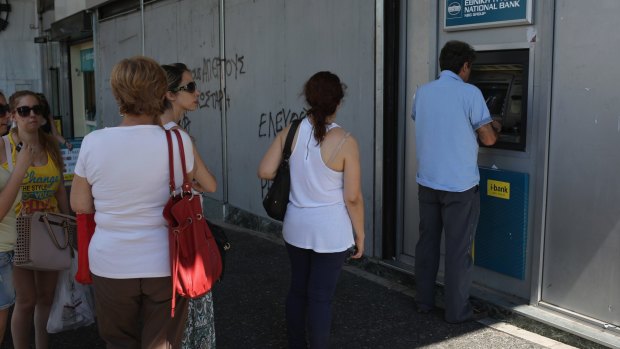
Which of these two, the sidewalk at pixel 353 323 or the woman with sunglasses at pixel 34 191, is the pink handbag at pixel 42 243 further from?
the sidewalk at pixel 353 323

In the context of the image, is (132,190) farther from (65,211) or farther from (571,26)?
(571,26)

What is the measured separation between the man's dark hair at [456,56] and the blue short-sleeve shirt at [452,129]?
44mm

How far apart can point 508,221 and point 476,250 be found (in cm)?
37

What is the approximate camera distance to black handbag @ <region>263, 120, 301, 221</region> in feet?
11.0

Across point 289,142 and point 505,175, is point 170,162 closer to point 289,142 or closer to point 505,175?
point 289,142

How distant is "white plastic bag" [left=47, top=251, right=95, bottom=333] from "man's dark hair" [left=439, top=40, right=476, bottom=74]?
8.08ft

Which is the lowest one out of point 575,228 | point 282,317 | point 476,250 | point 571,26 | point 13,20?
point 282,317

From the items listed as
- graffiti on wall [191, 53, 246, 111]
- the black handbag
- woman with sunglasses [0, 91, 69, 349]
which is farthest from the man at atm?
graffiti on wall [191, 53, 246, 111]

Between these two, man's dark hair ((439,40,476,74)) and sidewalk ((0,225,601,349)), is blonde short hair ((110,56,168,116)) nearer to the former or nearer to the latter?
sidewalk ((0,225,601,349))

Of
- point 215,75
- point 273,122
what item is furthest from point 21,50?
point 273,122

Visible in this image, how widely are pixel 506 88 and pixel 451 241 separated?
3.42ft

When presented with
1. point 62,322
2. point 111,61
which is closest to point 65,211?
point 62,322

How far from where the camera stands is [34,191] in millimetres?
3328

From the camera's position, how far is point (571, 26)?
3.80 meters
